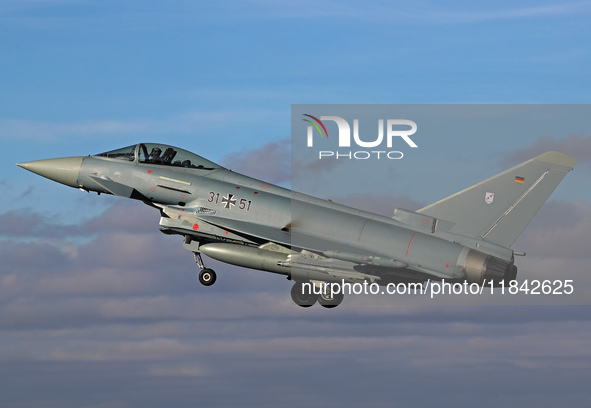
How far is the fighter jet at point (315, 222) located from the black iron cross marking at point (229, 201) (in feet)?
0.13

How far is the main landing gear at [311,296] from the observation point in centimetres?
3825

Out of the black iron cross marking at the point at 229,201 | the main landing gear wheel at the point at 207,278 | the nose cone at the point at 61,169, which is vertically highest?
the nose cone at the point at 61,169

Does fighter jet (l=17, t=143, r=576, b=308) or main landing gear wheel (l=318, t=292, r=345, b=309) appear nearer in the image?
fighter jet (l=17, t=143, r=576, b=308)

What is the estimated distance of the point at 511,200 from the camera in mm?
36188

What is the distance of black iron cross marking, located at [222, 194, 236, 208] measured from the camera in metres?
37.5

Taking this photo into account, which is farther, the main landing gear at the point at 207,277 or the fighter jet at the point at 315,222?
the main landing gear at the point at 207,277

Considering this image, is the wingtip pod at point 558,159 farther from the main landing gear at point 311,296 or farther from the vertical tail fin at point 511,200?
the main landing gear at point 311,296

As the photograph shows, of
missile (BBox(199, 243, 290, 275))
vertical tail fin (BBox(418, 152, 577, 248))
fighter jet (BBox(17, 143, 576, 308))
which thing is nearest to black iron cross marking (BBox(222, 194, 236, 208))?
fighter jet (BBox(17, 143, 576, 308))

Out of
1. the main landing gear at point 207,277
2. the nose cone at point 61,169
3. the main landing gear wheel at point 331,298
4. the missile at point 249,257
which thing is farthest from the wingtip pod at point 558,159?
the nose cone at point 61,169

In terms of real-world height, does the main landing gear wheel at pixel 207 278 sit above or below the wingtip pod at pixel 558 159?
below

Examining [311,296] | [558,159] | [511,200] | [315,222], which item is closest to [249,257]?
[315,222]

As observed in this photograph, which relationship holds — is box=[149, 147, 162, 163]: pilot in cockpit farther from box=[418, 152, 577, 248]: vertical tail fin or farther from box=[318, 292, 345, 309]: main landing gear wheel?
box=[418, 152, 577, 248]: vertical tail fin

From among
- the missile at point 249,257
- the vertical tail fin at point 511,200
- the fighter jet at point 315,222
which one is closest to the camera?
the fighter jet at point 315,222

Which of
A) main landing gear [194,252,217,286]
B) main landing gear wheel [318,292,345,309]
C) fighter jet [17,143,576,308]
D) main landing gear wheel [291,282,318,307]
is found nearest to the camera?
fighter jet [17,143,576,308]
